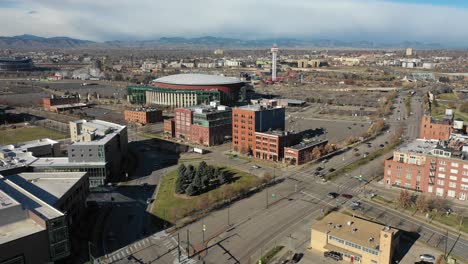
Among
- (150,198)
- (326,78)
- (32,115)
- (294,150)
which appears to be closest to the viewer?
(150,198)

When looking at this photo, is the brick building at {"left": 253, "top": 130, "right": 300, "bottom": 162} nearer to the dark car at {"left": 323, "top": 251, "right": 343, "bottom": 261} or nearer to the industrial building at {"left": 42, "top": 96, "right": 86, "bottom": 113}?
the dark car at {"left": 323, "top": 251, "right": 343, "bottom": 261}

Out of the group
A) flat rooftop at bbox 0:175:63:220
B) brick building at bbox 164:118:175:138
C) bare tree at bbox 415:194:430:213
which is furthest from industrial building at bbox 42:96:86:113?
bare tree at bbox 415:194:430:213

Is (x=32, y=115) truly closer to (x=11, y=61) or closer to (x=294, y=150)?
(x=294, y=150)

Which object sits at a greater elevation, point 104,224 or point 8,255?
point 8,255

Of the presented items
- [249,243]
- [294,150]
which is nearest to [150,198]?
[249,243]

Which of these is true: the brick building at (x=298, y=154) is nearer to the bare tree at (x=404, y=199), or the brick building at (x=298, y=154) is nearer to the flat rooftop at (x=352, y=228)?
the bare tree at (x=404, y=199)

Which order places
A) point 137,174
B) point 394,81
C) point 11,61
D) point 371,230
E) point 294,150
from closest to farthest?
point 371,230 → point 137,174 → point 294,150 → point 394,81 → point 11,61

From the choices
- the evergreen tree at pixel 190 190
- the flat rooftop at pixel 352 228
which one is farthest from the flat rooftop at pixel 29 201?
the flat rooftop at pixel 352 228
